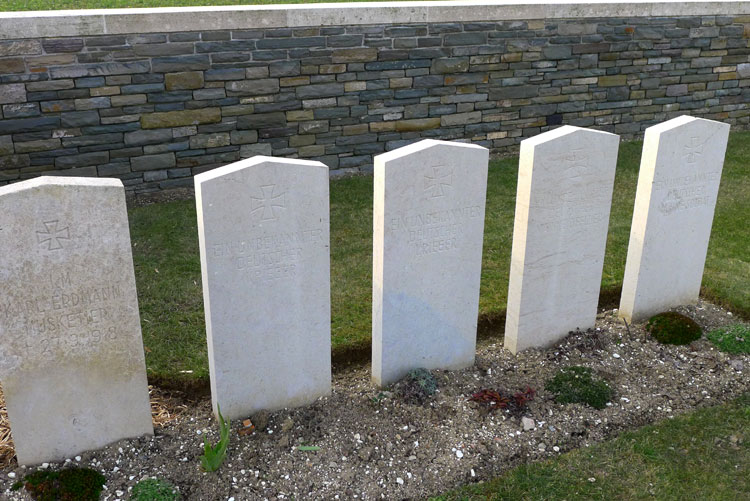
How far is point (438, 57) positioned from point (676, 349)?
4.44 meters

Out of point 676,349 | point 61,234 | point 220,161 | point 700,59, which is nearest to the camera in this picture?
point 61,234

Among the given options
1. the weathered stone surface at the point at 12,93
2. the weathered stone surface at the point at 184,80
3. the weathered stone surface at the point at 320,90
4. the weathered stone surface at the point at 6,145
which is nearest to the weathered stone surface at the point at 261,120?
the weathered stone surface at the point at 320,90

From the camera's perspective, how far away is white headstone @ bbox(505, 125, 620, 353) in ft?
14.6

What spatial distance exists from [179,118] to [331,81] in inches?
64.0

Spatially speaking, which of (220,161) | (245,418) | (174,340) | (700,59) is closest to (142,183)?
(220,161)

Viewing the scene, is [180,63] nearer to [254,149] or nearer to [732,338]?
[254,149]

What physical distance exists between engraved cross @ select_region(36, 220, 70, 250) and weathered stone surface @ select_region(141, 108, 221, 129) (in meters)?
4.00

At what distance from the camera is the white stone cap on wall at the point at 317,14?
6.46 metres

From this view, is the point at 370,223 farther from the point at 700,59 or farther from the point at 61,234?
the point at 700,59

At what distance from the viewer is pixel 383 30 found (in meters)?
7.69

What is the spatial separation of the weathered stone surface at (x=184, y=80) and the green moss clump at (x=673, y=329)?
4.71 metres

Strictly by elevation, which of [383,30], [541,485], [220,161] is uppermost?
[383,30]

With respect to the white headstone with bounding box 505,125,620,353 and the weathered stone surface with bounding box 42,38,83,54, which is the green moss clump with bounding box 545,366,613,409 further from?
the weathered stone surface with bounding box 42,38,83,54

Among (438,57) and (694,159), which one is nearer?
(694,159)
